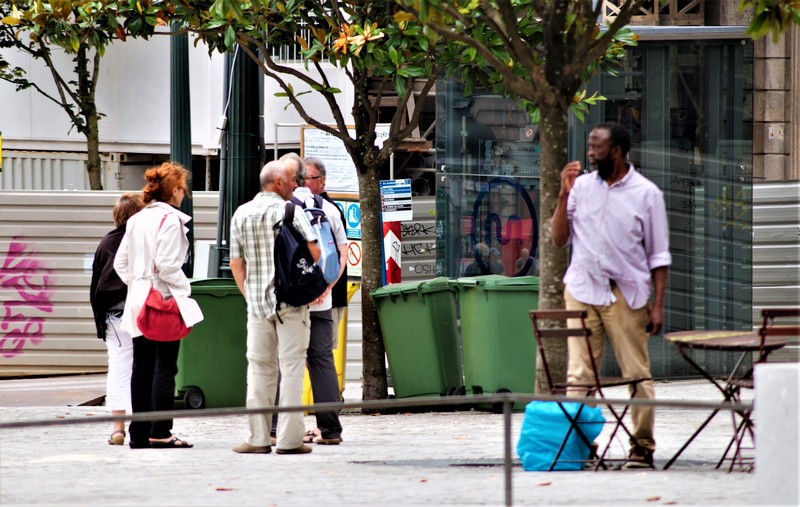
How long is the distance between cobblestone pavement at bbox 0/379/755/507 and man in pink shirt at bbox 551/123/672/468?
0.54 m

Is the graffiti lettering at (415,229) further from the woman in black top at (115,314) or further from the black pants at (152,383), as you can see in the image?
the black pants at (152,383)

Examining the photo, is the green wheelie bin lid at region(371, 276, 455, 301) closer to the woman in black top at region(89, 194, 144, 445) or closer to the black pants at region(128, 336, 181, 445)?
the woman in black top at region(89, 194, 144, 445)

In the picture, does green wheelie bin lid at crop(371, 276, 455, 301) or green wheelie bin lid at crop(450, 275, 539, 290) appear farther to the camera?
green wheelie bin lid at crop(371, 276, 455, 301)

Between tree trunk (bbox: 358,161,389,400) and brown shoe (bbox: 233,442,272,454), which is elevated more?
tree trunk (bbox: 358,161,389,400)

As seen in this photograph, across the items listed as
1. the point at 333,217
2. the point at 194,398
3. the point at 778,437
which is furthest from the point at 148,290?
the point at 778,437

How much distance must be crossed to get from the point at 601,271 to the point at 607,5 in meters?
9.94

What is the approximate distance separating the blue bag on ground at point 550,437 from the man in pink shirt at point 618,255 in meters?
0.19

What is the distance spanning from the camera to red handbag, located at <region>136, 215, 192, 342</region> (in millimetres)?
7961

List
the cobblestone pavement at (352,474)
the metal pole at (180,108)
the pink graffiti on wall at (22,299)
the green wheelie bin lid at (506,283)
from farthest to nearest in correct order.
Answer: the pink graffiti on wall at (22,299) < the metal pole at (180,108) < the green wheelie bin lid at (506,283) < the cobblestone pavement at (352,474)

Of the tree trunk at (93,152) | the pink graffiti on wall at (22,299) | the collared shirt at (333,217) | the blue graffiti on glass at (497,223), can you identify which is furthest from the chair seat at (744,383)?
the tree trunk at (93,152)

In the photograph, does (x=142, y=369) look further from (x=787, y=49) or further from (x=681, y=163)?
(x=787, y=49)

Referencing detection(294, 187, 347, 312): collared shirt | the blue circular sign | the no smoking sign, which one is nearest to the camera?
detection(294, 187, 347, 312): collared shirt

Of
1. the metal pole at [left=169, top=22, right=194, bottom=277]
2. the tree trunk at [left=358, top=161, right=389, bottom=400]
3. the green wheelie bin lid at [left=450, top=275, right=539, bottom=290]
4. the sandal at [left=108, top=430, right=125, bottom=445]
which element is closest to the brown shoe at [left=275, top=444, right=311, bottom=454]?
the sandal at [left=108, top=430, right=125, bottom=445]

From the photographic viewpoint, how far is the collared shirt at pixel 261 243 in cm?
771
